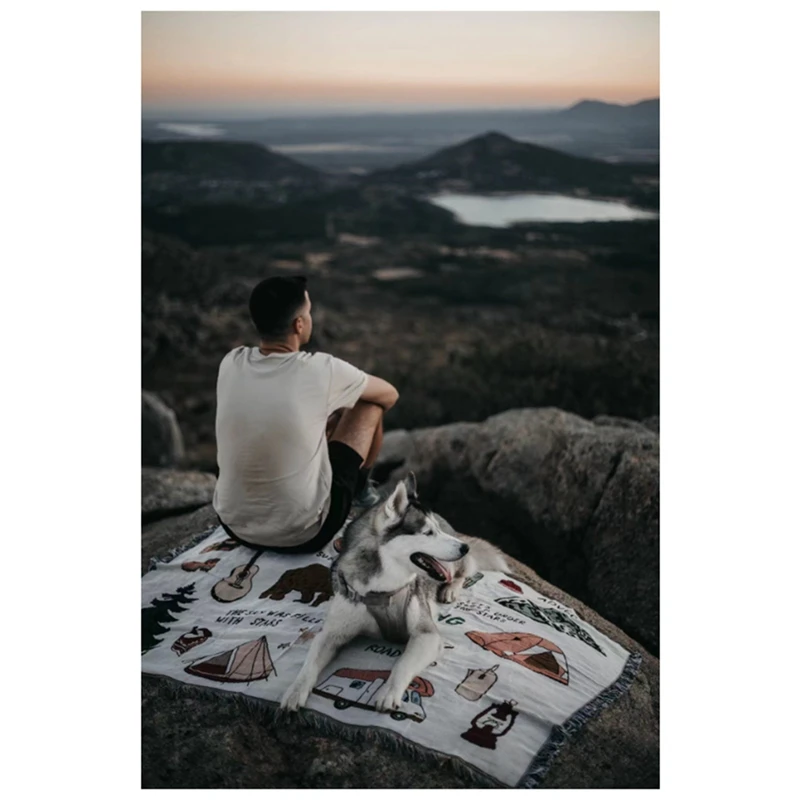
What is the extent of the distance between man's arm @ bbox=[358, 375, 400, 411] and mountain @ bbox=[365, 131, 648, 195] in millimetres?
2570

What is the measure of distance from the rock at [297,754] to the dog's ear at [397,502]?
0.83m

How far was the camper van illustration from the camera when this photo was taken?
320cm

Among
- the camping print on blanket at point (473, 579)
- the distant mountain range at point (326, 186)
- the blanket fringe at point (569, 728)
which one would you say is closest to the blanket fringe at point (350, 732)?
the blanket fringe at point (569, 728)

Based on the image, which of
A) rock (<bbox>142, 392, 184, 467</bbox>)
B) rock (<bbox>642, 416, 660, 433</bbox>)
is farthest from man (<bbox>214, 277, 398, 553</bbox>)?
rock (<bbox>142, 392, 184, 467</bbox>)

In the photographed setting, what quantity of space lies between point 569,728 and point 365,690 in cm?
76

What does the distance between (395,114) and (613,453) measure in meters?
2.71

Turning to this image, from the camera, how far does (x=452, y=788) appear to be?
10.1ft

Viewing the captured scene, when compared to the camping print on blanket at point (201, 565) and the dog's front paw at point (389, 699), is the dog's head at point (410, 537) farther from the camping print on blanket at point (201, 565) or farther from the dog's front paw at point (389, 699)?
the camping print on blanket at point (201, 565)

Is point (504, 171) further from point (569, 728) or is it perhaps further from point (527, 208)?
point (569, 728)

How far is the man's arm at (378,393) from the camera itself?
166 inches

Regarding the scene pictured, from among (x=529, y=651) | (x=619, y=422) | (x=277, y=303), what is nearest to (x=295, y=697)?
(x=529, y=651)

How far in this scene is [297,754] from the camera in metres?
3.20

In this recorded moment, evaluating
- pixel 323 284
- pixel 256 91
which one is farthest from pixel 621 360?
pixel 256 91

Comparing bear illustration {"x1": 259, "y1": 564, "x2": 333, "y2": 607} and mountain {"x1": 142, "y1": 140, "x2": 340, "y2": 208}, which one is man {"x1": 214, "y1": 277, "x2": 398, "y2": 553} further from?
mountain {"x1": 142, "y1": 140, "x2": 340, "y2": 208}
